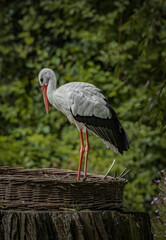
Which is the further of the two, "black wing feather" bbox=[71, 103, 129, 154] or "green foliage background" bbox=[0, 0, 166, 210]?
"green foliage background" bbox=[0, 0, 166, 210]

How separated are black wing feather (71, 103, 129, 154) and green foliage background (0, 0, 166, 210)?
4.91 feet

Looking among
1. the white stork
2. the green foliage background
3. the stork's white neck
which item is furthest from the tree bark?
the green foliage background

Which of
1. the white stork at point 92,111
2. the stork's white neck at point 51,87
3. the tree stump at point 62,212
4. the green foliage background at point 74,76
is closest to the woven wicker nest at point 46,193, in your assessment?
the tree stump at point 62,212

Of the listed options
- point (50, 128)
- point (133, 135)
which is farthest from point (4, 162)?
point (133, 135)

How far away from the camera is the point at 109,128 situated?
3227mm

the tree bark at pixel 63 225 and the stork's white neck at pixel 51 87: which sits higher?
the stork's white neck at pixel 51 87

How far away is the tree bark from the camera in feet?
7.72

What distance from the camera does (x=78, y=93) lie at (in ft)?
10.4

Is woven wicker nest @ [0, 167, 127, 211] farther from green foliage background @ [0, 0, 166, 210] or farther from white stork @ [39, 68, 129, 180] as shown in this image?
green foliage background @ [0, 0, 166, 210]

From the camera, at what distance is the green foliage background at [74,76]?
5.52 metres

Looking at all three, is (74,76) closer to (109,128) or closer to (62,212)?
(109,128)

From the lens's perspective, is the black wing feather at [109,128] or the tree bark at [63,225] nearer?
the tree bark at [63,225]

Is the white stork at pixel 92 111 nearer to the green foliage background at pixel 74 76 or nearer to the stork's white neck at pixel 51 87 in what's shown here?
the stork's white neck at pixel 51 87

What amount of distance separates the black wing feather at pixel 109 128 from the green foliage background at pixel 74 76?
1.50m
